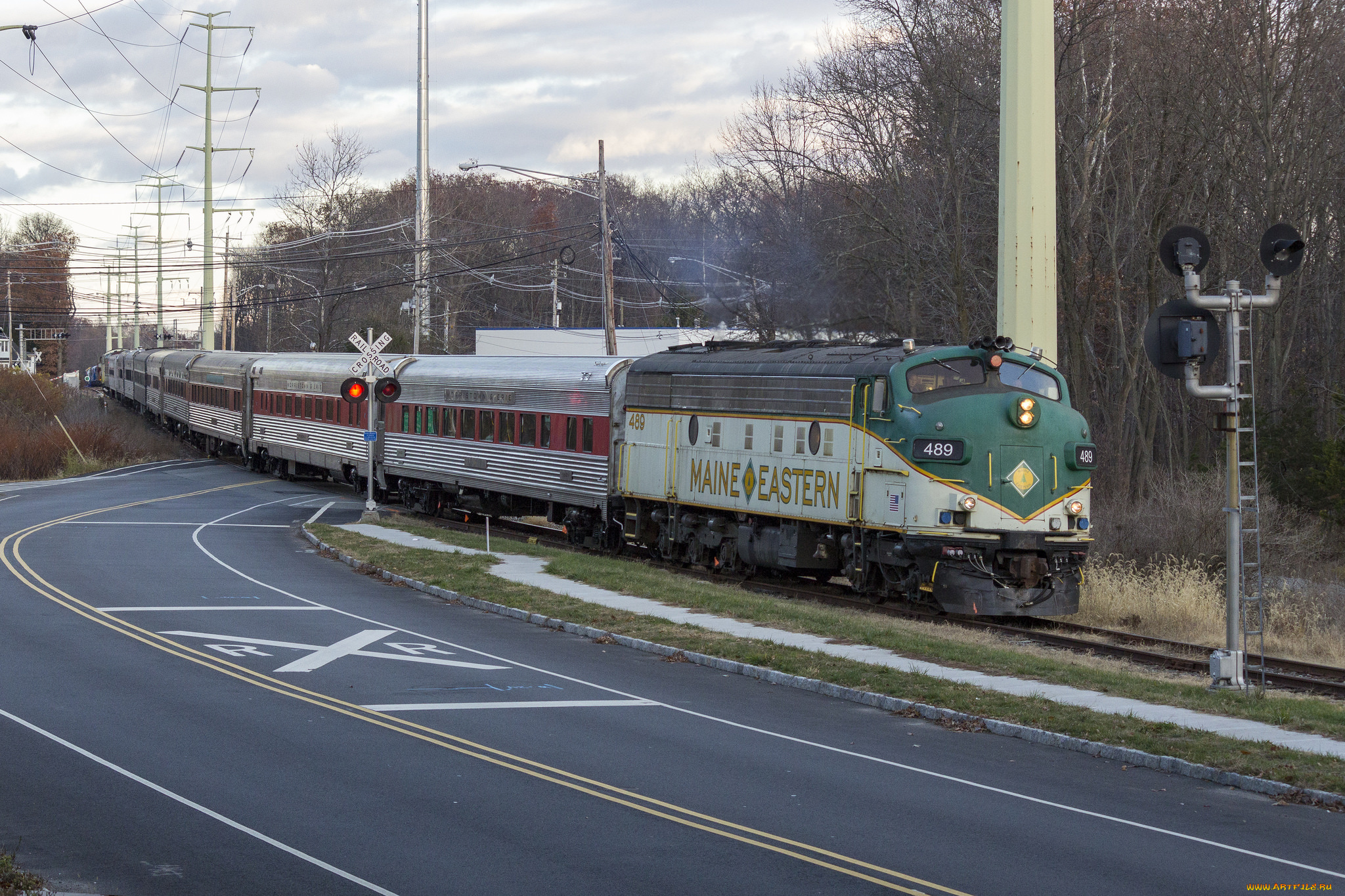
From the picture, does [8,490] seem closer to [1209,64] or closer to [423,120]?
[423,120]

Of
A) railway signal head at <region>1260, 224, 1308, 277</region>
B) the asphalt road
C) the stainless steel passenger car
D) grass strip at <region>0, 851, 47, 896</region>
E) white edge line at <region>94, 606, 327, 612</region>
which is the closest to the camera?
grass strip at <region>0, 851, 47, 896</region>

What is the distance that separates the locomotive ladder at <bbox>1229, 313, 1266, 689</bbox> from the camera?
13344 mm

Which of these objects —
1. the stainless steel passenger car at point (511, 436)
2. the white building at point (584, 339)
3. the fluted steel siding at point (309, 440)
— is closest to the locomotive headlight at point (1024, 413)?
the stainless steel passenger car at point (511, 436)

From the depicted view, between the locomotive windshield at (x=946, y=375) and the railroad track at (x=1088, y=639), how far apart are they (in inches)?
129

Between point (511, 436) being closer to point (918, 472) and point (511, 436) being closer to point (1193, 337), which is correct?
point (918, 472)

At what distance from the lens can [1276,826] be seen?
9.26 meters

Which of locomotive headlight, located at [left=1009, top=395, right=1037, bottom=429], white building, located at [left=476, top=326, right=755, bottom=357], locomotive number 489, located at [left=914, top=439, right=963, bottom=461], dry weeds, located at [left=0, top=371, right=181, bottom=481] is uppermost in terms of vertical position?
white building, located at [left=476, top=326, right=755, bottom=357]

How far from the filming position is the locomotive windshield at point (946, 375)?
18.8 m

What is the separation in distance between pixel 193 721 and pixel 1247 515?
19508 millimetres

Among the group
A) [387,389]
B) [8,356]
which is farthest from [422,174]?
[8,356]

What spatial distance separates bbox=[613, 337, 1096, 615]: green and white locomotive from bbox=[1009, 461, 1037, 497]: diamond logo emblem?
0.02 meters

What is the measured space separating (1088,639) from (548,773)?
32.2 ft

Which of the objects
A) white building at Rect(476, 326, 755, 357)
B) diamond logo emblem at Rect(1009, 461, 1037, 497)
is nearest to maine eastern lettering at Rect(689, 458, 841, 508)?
diamond logo emblem at Rect(1009, 461, 1037, 497)

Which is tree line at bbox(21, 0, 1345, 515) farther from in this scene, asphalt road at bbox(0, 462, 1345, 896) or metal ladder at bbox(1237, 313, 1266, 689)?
asphalt road at bbox(0, 462, 1345, 896)
